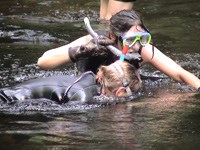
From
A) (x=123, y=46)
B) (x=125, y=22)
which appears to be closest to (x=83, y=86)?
(x=123, y=46)

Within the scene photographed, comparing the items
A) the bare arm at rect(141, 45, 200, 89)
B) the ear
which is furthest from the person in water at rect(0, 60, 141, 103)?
the bare arm at rect(141, 45, 200, 89)

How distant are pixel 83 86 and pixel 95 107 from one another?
7.0 inches

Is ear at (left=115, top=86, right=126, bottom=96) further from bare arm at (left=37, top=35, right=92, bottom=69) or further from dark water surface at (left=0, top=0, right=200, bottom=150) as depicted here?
bare arm at (left=37, top=35, right=92, bottom=69)

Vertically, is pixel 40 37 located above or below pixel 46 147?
below

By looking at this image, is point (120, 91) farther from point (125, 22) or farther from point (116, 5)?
point (116, 5)

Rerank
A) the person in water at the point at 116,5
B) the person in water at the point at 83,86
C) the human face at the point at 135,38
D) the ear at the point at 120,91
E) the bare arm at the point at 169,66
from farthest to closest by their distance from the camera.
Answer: the person in water at the point at 116,5
the bare arm at the point at 169,66
the human face at the point at 135,38
the ear at the point at 120,91
the person in water at the point at 83,86

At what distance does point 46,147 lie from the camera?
280 cm

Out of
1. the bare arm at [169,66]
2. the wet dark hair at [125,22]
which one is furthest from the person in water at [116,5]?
the wet dark hair at [125,22]

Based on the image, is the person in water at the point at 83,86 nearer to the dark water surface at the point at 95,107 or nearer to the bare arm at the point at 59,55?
the dark water surface at the point at 95,107

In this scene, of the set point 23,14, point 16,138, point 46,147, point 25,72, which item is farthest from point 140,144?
point 23,14

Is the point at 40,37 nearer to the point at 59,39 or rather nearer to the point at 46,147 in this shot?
the point at 59,39

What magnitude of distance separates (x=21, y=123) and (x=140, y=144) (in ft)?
2.85

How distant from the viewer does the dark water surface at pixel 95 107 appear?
292 cm

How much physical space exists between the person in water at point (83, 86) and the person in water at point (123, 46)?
0.83 feet
